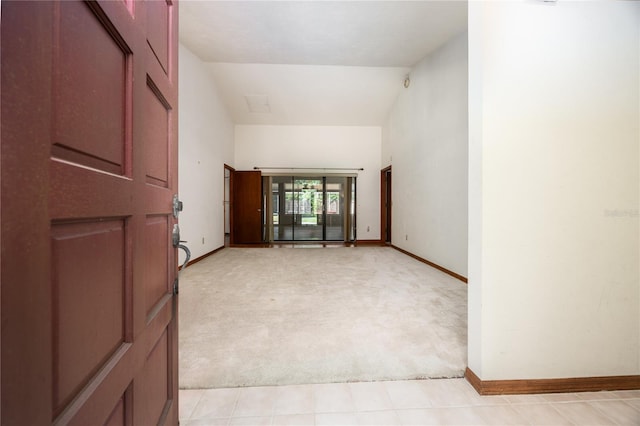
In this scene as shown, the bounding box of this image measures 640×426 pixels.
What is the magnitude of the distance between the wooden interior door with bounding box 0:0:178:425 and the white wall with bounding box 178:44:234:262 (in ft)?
11.5

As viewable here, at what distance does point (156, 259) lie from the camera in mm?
916

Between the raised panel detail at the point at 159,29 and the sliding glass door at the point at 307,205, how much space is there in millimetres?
6634

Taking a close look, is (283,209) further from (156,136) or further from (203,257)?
(156,136)

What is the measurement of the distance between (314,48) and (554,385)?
4.76 m

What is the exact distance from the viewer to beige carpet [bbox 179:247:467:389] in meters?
1.61

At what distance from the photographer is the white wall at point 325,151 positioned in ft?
24.1

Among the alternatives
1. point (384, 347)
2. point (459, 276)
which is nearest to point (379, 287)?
point (459, 276)

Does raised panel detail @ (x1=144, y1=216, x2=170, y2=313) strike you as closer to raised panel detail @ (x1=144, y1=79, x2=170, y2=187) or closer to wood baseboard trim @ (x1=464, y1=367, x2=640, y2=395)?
raised panel detail @ (x1=144, y1=79, x2=170, y2=187)

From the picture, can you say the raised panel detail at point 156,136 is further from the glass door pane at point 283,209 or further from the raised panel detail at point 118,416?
the glass door pane at point 283,209

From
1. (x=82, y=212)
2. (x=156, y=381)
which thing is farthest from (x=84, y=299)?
(x=156, y=381)

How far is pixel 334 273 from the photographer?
3.96 metres

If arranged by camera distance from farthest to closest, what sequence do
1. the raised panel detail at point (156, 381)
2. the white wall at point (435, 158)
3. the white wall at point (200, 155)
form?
the white wall at point (200, 155) < the white wall at point (435, 158) < the raised panel detail at point (156, 381)

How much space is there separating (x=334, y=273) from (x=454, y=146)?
8.04 feet

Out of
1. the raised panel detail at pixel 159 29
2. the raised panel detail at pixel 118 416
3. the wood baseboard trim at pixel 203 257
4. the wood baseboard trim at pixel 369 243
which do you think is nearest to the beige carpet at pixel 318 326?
the wood baseboard trim at pixel 203 257
